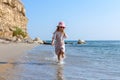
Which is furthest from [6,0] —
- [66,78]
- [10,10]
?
[66,78]

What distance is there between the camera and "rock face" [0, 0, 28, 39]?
66.1 meters

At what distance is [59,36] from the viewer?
14930 millimetres

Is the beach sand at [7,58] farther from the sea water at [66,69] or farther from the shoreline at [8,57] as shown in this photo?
the sea water at [66,69]

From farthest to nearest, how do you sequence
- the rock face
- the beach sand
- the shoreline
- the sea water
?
the rock face < the shoreline < the beach sand < the sea water

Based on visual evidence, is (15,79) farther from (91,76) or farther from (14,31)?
(14,31)

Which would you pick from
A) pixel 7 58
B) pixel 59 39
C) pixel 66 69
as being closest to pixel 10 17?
pixel 7 58

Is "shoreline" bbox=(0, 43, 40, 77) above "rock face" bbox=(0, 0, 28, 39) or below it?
below

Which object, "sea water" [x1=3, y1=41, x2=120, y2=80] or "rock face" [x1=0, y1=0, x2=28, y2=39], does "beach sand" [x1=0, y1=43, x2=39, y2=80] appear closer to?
"sea water" [x1=3, y1=41, x2=120, y2=80]

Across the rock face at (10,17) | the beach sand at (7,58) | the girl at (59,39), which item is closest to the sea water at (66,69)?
the beach sand at (7,58)

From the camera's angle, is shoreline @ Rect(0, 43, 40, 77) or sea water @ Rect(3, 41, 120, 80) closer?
sea water @ Rect(3, 41, 120, 80)

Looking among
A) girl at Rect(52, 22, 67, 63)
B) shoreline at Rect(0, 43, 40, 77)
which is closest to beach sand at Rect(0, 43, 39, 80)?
shoreline at Rect(0, 43, 40, 77)

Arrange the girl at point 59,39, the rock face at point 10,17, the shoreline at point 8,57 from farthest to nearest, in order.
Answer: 1. the rock face at point 10,17
2. the girl at point 59,39
3. the shoreline at point 8,57

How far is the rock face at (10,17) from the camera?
217 ft

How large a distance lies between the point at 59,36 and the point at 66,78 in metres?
5.07
